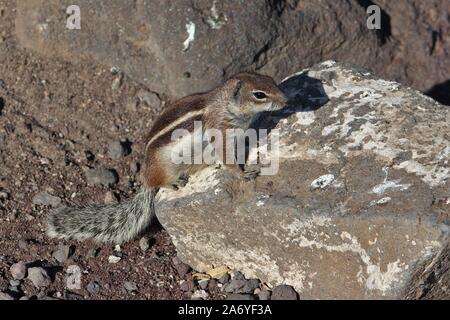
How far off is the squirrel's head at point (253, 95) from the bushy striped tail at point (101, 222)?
2.90 feet

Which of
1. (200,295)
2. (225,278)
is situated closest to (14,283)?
(200,295)

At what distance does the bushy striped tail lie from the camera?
5480 millimetres

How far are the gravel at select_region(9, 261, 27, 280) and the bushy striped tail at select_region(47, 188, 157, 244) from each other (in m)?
0.34

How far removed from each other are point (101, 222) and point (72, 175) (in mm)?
815

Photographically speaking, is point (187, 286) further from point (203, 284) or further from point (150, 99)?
point (150, 99)

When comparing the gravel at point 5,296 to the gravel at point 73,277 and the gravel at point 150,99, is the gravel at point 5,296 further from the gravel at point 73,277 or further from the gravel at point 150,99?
the gravel at point 150,99

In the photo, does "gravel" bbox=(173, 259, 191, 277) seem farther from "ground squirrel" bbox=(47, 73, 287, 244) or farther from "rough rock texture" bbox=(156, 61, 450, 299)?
"ground squirrel" bbox=(47, 73, 287, 244)

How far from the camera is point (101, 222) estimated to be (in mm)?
5496

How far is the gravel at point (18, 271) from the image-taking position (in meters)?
5.20

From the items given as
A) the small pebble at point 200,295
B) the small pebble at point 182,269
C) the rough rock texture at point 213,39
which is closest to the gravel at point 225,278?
the small pebble at point 200,295

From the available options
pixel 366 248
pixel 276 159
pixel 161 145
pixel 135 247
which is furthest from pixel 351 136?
pixel 135 247

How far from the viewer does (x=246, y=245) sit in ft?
16.4

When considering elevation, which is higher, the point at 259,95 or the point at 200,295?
the point at 259,95

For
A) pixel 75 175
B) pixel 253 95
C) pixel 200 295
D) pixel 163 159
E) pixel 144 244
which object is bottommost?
pixel 200 295
